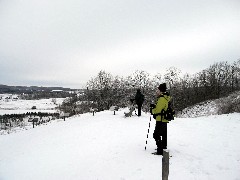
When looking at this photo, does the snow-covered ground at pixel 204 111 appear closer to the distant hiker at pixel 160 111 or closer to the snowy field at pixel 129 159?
the snowy field at pixel 129 159

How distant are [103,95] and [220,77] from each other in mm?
40815

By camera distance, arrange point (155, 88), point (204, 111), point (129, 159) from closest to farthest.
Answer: point (129, 159)
point (204, 111)
point (155, 88)

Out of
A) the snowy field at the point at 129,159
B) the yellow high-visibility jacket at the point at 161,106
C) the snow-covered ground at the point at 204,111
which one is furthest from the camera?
the snow-covered ground at the point at 204,111

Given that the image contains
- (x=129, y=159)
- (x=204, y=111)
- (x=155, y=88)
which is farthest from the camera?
(x=155, y=88)

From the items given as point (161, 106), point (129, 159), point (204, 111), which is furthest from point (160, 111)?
point (204, 111)

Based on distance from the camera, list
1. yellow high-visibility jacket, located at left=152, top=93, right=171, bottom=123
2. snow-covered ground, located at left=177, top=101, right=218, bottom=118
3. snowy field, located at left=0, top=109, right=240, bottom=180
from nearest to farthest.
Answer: snowy field, located at left=0, top=109, right=240, bottom=180
yellow high-visibility jacket, located at left=152, top=93, right=171, bottom=123
snow-covered ground, located at left=177, top=101, right=218, bottom=118

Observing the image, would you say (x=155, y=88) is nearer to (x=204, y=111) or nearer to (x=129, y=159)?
(x=204, y=111)

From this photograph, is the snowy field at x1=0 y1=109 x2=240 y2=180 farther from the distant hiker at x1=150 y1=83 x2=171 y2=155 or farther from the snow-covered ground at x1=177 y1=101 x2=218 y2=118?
the snow-covered ground at x1=177 y1=101 x2=218 y2=118

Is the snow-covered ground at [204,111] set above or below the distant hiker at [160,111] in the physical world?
below

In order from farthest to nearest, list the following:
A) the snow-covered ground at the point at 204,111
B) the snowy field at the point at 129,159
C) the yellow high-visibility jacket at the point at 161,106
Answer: the snow-covered ground at the point at 204,111 < the yellow high-visibility jacket at the point at 161,106 < the snowy field at the point at 129,159

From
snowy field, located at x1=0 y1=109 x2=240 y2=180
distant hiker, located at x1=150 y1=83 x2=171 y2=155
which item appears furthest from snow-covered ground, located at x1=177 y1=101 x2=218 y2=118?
distant hiker, located at x1=150 y1=83 x2=171 y2=155

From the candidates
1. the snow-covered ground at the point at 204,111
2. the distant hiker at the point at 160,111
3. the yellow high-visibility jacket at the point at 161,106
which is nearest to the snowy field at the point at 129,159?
the distant hiker at the point at 160,111

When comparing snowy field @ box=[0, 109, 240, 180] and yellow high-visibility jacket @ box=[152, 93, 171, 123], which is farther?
Result: yellow high-visibility jacket @ box=[152, 93, 171, 123]

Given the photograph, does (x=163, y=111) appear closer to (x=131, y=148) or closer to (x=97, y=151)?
(x=131, y=148)
